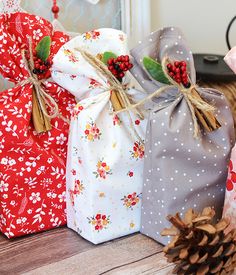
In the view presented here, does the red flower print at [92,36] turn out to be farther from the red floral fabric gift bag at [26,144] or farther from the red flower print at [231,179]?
the red flower print at [231,179]

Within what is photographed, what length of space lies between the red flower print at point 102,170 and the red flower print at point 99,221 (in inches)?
2.5

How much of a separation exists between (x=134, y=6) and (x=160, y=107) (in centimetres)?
37

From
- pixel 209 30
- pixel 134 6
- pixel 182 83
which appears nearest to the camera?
pixel 182 83

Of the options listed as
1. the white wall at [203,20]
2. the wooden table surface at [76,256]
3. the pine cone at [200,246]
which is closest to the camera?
the pine cone at [200,246]

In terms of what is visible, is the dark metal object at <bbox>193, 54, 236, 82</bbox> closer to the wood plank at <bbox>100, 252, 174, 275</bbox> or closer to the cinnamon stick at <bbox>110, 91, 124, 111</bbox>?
the cinnamon stick at <bbox>110, 91, 124, 111</bbox>

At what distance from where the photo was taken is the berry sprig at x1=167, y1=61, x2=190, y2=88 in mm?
718

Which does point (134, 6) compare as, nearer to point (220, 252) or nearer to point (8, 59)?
point (8, 59)

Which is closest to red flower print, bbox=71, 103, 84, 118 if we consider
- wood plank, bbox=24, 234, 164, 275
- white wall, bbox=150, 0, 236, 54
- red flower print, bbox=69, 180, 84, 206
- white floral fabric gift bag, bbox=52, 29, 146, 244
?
white floral fabric gift bag, bbox=52, 29, 146, 244

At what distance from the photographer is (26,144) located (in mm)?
774

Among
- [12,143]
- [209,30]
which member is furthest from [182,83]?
[209,30]

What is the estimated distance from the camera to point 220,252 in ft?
2.01

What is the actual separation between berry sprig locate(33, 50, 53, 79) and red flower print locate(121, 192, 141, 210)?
232 mm

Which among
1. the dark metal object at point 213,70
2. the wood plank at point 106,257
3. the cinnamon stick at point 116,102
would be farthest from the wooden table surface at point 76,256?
the dark metal object at point 213,70

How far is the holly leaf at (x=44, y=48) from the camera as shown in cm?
77
